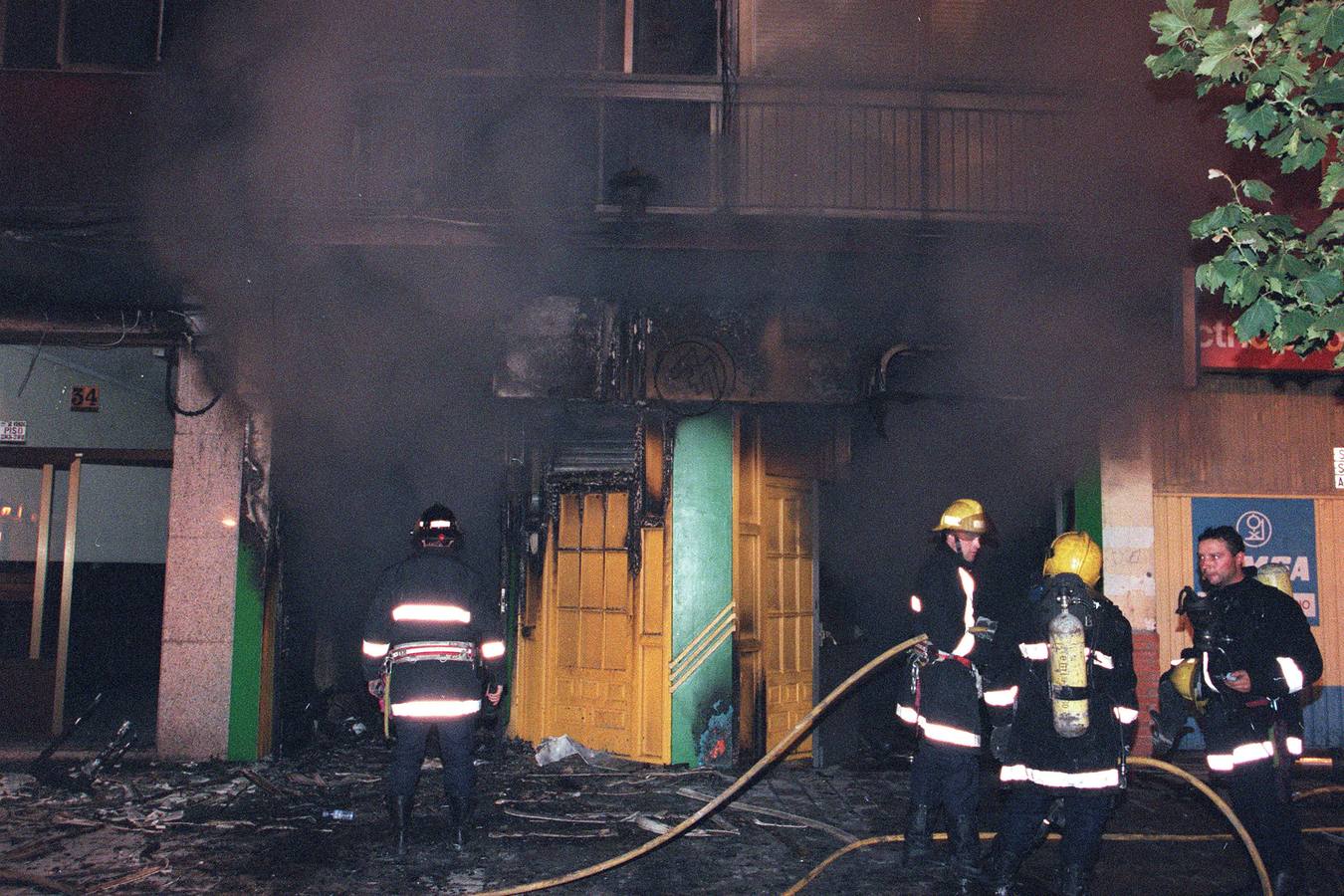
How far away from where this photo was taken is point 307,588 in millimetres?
7848

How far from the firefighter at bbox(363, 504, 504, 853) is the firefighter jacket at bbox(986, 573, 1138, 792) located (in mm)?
2771

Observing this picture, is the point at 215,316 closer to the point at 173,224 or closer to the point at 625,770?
the point at 173,224

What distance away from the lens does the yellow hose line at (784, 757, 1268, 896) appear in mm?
4121

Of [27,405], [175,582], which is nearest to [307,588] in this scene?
[175,582]

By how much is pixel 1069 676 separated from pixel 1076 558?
1.89ft

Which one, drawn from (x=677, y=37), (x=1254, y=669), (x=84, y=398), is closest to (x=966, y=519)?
(x=1254, y=669)

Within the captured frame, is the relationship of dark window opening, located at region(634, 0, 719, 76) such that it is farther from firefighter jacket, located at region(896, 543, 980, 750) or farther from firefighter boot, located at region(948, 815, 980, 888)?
firefighter boot, located at region(948, 815, 980, 888)

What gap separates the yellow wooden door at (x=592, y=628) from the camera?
24.5ft

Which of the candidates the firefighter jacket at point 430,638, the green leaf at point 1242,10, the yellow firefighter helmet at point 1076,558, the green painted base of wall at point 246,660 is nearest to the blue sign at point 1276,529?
the yellow firefighter helmet at point 1076,558

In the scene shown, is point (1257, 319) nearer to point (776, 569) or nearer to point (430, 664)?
point (430, 664)

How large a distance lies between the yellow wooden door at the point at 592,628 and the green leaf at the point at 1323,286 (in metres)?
5.37

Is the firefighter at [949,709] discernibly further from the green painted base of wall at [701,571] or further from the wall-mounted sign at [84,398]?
the wall-mounted sign at [84,398]

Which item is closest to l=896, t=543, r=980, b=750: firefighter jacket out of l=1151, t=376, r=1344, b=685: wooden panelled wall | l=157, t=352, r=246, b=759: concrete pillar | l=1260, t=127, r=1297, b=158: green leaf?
l=1260, t=127, r=1297, b=158: green leaf

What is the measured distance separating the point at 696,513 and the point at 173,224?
4577mm
